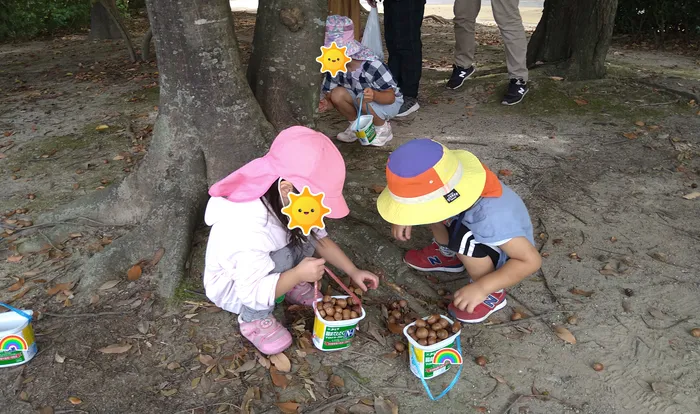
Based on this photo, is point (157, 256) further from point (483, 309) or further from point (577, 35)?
point (577, 35)

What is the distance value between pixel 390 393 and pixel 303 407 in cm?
34

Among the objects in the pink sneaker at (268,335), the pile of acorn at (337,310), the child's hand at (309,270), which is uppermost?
the child's hand at (309,270)

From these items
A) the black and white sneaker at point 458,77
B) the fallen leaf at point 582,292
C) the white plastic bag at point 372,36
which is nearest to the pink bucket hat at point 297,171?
the fallen leaf at point 582,292

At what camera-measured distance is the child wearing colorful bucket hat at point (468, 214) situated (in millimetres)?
2211

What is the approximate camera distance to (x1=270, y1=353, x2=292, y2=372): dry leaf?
7.39 ft

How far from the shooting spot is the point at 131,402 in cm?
212

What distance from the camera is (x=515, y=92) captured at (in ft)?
16.1

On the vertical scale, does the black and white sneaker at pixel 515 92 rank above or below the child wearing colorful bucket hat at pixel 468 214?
below

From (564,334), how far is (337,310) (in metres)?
1.00

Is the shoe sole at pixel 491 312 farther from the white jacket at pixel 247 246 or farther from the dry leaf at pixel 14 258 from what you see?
the dry leaf at pixel 14 258

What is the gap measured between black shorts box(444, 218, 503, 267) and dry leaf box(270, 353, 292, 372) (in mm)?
874

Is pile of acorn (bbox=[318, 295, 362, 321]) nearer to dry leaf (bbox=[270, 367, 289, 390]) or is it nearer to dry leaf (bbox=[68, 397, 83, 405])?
dry leaf (bbox=[270, 367, 289, 390])

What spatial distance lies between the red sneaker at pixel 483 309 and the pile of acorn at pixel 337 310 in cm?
49

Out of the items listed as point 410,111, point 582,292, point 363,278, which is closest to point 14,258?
point 363,278
